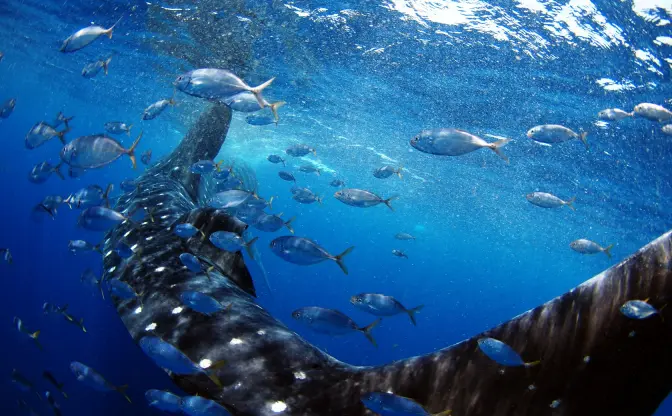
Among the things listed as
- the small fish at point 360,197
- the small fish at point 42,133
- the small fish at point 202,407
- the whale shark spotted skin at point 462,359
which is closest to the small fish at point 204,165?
the small fish at point 42,133

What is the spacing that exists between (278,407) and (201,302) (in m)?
1.16

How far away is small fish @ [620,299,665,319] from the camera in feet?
5.49

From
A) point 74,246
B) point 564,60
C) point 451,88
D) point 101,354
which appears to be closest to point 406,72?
point 451,88

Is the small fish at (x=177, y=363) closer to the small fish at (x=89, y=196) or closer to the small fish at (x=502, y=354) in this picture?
the small fish at (x=502, y=354)

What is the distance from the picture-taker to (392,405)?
2.26 meters

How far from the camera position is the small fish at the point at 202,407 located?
230 cm

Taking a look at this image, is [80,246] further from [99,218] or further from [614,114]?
[614,114]

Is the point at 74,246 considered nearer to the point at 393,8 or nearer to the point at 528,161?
the point at 393,8

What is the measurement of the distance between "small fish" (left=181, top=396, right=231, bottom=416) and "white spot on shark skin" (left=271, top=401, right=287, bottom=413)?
0.30 meters

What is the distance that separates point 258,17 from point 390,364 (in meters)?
14.2

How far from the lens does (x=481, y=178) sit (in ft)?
86.9

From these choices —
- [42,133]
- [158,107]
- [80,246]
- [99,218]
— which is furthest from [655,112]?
[42,133]

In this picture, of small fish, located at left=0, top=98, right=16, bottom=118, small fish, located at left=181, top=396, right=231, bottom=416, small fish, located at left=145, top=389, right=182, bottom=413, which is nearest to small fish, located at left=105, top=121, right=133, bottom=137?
small fish, located at left=0, top=98, right=16, bottom=118

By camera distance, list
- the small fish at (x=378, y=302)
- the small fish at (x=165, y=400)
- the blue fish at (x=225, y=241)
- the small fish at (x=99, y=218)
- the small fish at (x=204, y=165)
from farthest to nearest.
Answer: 1. the small fish at (x=204, y=165)
2. the small fish at (x=378, y=302)
3. the small fish at (x=99, y=218)
4. the blue fish at (x=225, y=241)
5. the small fish at (x=165, y=400)
